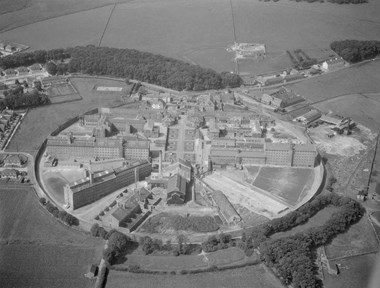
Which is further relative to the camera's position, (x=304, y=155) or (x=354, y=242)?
(x=304, y=155)

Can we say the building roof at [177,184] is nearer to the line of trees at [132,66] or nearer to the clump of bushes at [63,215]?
the clump of bushes at [63,215]

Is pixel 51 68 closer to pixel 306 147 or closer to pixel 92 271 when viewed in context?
pixel 306 147

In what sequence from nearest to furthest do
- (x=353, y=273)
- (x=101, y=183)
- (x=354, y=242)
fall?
(x=353, y=273) → (x=354, y=242) → (x=101, y=183)

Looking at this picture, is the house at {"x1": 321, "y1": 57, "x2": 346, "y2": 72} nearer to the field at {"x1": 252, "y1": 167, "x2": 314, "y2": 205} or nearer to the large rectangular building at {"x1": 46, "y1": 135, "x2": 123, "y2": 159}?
the field at {"x1": 252, "y1": 167, "x2": 314, "y2": 205}

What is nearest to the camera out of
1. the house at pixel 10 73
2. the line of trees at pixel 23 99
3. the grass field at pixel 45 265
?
the grass field at pixel 45 265

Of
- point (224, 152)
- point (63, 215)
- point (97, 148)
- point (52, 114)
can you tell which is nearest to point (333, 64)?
point (224, 152)

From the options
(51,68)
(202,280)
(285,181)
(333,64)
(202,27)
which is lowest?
(285,181)

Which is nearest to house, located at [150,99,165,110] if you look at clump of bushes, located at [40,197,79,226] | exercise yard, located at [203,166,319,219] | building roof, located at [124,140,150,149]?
building roof, located at [124,140,150,149]

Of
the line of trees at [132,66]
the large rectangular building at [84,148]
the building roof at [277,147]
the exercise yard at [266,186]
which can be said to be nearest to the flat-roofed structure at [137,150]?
the large rectangular building at [84,148]
